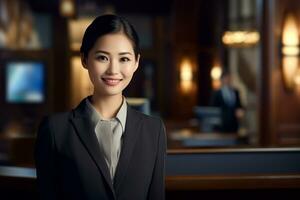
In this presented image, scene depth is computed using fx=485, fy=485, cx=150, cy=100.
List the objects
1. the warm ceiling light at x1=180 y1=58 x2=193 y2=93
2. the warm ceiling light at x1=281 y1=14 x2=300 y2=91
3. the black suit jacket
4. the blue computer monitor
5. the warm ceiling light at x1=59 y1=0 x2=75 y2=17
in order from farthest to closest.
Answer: the warm ceiling light at x1=180 y1=58 x2=193 y2=93 < the blue computer monitor < the warm ceiling light at x1=59 y1=0 x2=75 y2=17 < the black suit jacket < the warm ceiling light at x1=281 y1=14 x2=300 y2=91

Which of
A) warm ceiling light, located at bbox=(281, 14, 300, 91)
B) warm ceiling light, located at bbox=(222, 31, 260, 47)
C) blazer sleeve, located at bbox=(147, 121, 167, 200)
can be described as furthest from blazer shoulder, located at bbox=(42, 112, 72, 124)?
warm ceiling light, located at bbox=(222, 31, 260, 47)

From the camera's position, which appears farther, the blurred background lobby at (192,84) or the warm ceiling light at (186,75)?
the warm ceiling light at (186,75)

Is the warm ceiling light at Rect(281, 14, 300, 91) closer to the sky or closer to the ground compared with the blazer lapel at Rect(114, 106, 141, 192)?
closer to the sky

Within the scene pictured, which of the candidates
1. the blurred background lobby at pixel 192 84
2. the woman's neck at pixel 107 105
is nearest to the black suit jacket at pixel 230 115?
the blurred background lobby at pixel 192 84

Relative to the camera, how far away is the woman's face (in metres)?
1.47

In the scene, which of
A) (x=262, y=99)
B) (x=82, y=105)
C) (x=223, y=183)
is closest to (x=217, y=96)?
(x=262, y=99)

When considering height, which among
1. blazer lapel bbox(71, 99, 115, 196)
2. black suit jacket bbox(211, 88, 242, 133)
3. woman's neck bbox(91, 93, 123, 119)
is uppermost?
woman's neck bbox(91, 93, 123, 119)

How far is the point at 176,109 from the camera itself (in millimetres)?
13578

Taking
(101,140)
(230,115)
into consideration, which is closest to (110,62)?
(101,140)

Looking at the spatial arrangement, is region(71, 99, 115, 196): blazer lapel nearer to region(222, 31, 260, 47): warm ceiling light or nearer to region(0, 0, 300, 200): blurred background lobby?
region(0, 0, 300, 200): blurred background lobby

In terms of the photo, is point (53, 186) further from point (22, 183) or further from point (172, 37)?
point (172, 37)

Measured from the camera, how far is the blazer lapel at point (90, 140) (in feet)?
4.81

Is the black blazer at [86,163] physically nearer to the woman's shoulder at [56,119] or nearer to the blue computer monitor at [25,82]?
the woman's shoulder at [56,119]

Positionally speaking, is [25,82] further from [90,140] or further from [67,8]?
[90,140]
